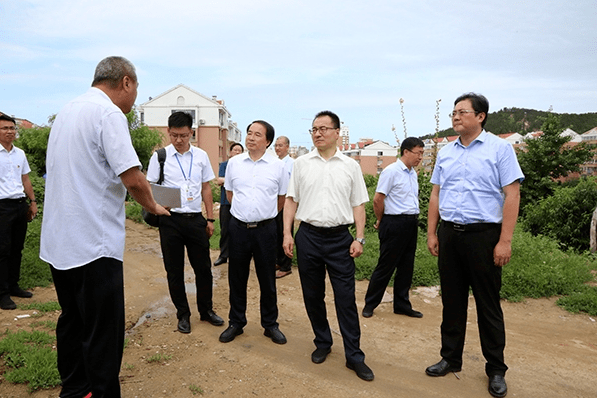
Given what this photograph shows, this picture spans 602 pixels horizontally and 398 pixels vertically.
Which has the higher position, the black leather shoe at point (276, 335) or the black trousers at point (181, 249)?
the black trousers at point (181, 249)

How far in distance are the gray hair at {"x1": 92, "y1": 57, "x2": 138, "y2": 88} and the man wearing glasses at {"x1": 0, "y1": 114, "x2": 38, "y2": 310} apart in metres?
3.47

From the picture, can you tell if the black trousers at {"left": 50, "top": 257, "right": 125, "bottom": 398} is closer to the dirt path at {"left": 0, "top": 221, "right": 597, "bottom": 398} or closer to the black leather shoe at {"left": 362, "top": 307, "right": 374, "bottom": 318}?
the dirt path at {"left": 0, "top": 221, "right": 597, "bottom": 398}

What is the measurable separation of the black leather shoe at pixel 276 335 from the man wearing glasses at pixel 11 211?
298 centimetres

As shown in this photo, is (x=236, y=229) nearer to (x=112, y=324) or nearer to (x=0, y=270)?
(x=112, y=324)

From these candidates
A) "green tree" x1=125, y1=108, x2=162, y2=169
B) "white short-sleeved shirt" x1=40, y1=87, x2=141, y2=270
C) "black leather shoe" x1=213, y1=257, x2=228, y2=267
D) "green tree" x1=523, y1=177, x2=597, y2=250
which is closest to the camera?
"white short-sleeved shirt" x1=40, y1=87, x2=141, y2=270

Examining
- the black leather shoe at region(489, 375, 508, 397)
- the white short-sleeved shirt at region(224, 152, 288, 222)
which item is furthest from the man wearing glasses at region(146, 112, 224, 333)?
the black leather shoe at region(489, 375, 508, 397)

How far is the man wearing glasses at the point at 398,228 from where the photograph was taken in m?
4.89

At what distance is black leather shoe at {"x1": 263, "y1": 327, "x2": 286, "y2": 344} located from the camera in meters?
4.08

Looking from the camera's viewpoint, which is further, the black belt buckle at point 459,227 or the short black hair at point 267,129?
the short black hair at point 267,129

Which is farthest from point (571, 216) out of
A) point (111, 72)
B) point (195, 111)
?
point (195, 111)

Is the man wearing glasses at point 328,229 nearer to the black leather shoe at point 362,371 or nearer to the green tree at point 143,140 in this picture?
the black leather shoe at point 362,371

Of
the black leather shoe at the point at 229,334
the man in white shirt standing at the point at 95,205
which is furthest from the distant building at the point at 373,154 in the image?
the man in white shirt standing at the point at 95,205

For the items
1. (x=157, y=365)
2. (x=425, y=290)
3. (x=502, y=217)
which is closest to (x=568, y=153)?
(x=425, y=290)

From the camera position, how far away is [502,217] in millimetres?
3197
